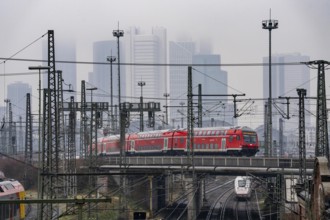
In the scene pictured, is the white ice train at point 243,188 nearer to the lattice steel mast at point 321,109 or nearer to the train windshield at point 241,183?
the train windshield at point 241,183

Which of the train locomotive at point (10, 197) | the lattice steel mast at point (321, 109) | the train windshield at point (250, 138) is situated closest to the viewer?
the train locomotive at point (10, 197)

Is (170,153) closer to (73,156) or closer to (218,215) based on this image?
(218,215)

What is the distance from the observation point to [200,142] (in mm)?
79500

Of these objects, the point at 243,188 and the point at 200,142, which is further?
the point at 243,188

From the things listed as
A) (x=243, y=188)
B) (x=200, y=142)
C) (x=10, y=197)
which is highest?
(x=200, y=142)

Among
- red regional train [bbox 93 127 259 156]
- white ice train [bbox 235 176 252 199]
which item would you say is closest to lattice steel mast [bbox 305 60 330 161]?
red regional train [bbox 93 127 259 156]

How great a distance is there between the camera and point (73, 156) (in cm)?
7169

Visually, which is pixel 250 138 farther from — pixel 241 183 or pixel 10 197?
pixel 10 197

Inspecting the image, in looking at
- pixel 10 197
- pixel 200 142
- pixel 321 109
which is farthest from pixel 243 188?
pixel 10 197

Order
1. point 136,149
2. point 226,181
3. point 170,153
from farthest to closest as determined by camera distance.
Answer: point 226,181
point 136,149
point 170,153

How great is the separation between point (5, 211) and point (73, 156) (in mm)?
27672

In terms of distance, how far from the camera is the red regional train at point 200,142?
248 ft

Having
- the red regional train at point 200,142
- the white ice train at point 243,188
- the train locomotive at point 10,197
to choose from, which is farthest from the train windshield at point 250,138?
the train locomotive at point 10,197

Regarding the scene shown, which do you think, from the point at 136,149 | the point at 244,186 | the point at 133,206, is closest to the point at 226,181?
the point at 244,186
